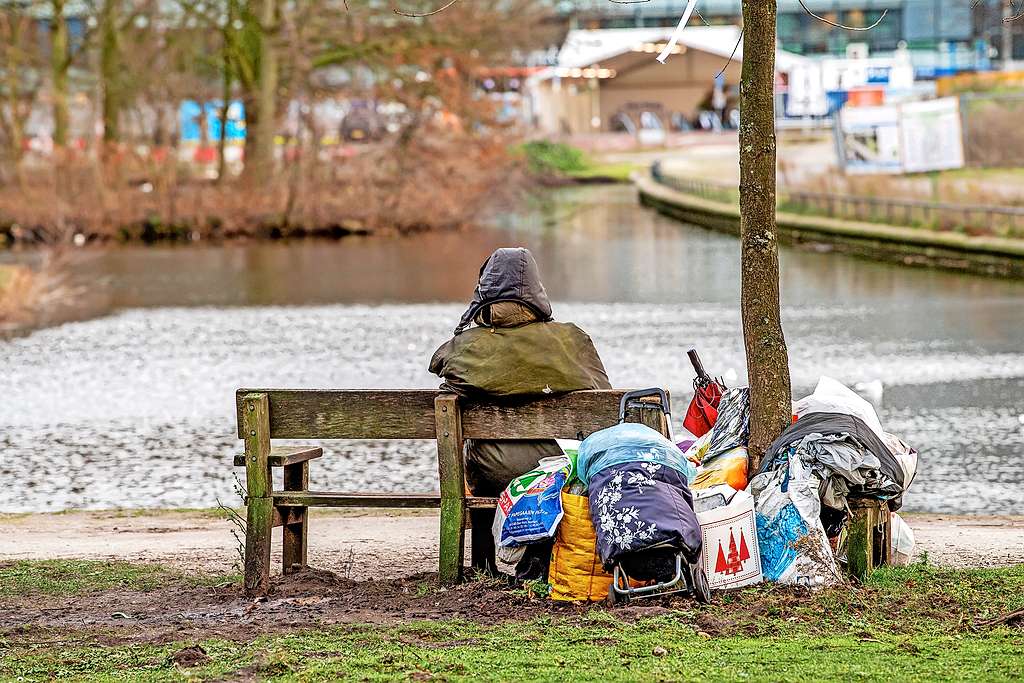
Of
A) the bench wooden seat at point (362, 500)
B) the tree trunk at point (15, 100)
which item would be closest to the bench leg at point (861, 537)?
the bench wooden seat at point (362, 500)

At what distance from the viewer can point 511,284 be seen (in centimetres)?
641

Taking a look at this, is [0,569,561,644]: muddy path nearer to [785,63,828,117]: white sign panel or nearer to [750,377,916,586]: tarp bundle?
[750,377,916,586]: tarp bundle

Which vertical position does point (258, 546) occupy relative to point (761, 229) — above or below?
below

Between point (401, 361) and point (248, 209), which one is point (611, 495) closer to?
point (401, 361)

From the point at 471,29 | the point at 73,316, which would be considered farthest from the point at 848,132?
the point at 73,316

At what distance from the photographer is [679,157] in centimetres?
6494

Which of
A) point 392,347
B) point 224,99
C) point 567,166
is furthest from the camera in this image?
point 567,166

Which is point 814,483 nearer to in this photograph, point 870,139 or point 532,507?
point 532,507

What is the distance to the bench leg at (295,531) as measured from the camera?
649 centimetres

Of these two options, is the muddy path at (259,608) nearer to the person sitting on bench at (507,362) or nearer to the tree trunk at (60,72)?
the person sitting on bench at (507,362)

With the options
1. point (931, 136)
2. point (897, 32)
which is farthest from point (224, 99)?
point (897, 32)

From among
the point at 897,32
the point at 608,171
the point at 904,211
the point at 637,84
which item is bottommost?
the point at 904,211

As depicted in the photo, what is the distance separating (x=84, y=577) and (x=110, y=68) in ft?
121

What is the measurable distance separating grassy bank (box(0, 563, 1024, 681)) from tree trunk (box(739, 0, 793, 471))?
0.84 meters
